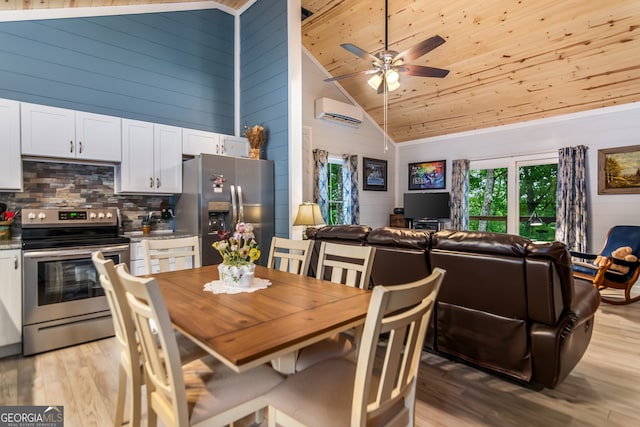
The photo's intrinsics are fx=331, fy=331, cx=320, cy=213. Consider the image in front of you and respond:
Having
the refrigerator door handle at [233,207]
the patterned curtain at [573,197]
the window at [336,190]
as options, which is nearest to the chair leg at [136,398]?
the refrigerator door handle at [233,207]

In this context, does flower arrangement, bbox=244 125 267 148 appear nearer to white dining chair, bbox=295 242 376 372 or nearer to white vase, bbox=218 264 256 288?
white dining chair, bbox=295 242 376 372

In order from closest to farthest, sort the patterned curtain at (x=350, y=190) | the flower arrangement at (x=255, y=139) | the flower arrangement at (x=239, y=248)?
the flower arrangement at (x=239, y=248)
the flower arrangement at (x=255, y=139)
the patterned curtain at (x=350, y=190)

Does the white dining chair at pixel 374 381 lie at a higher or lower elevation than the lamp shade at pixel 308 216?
lower

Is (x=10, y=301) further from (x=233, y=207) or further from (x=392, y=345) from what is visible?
(x=392, y=345)

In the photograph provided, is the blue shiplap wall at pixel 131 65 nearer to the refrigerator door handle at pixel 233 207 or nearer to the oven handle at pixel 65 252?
the refrigerator door handle at pixel 233 207

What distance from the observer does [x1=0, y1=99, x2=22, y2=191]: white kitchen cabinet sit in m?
2.87

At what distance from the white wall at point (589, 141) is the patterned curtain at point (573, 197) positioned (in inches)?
5.5

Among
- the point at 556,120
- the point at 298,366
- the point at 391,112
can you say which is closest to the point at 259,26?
the point at 391,112

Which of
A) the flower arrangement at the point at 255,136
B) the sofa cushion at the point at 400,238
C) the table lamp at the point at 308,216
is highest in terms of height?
the flower arrangement at the point at 255,136

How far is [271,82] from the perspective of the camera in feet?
14.2

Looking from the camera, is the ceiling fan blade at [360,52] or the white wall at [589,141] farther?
the white wall at [589,141]

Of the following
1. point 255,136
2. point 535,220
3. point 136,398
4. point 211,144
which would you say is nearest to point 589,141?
point 535,220

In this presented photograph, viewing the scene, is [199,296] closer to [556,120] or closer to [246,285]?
[246,285]

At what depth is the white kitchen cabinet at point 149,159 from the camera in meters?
3.56
